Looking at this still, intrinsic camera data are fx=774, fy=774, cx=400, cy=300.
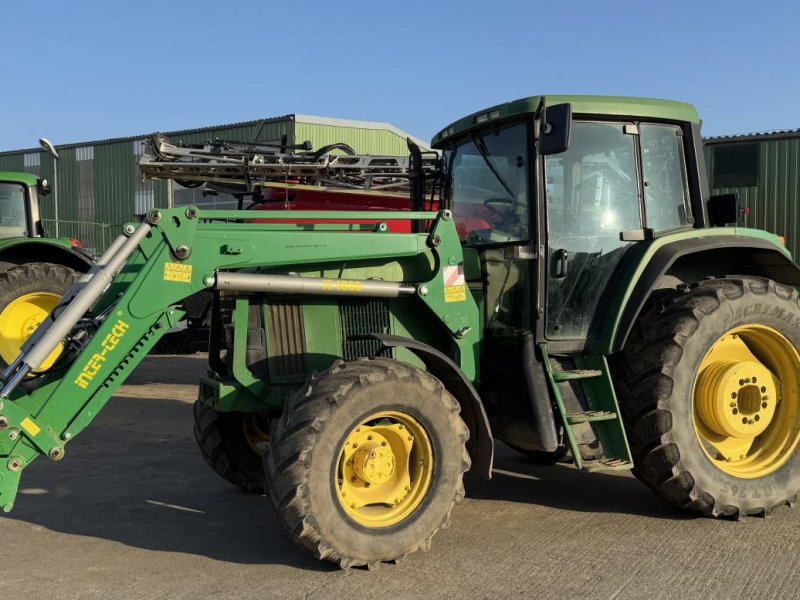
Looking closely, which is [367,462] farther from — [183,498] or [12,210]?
[12,210]

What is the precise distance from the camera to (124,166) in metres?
22.5

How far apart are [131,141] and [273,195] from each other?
14073 millimetres

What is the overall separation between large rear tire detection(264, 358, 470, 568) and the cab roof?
5.42ft

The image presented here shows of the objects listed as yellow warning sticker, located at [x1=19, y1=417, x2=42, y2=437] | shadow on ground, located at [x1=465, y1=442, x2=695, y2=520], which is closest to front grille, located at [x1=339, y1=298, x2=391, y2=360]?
shadow on ground, located at [x1=465, y1=442, x2=695, y2=520]

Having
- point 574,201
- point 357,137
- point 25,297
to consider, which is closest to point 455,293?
point 574,201

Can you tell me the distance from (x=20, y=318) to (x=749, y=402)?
7058mm

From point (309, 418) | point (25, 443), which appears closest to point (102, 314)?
point (25, 443)

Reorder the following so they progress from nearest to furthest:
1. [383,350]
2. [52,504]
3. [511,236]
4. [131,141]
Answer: [383,350] → [511,236] → [52,504] → [131,141]

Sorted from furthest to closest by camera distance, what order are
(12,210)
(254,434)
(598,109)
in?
(12,210) < (254,434) < (598,109)

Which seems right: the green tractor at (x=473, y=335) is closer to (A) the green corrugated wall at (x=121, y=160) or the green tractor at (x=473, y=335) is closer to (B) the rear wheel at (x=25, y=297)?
(B) the rear wheel at (x=25, y=297)

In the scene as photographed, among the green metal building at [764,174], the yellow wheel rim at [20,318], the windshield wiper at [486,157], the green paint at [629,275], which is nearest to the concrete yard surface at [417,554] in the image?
the green paint at [629,275]

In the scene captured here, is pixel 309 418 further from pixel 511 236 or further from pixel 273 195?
pixel 273 195

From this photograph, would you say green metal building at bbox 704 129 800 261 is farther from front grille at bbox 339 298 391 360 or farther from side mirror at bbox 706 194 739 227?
front grille at bbox 339 298 391 360

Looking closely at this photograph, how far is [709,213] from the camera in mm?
5086
